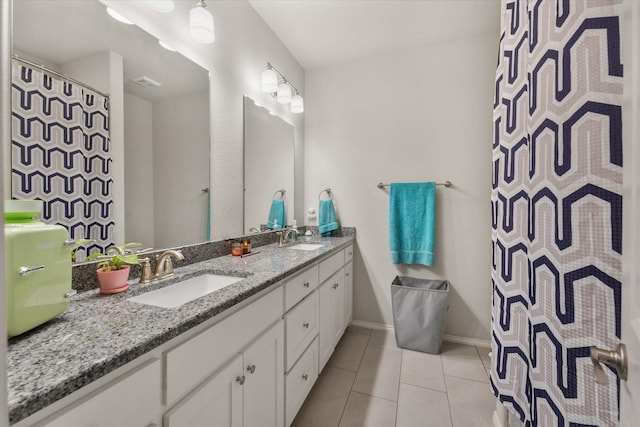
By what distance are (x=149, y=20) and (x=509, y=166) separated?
1667mm

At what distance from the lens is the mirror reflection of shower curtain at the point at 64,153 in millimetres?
861

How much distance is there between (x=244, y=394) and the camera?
3.20ft

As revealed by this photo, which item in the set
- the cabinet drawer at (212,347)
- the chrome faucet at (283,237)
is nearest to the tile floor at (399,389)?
the cabinet drawer at (212,347)

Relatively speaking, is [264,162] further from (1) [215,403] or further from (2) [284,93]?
(1) [215,403]

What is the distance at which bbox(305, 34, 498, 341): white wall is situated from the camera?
223 cm

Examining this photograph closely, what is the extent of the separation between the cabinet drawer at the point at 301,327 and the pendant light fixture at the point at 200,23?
1.41 meters

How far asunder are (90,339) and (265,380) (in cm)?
67

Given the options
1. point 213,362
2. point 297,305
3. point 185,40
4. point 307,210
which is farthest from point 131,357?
point 307,210

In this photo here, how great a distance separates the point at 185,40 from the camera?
56.0 inches

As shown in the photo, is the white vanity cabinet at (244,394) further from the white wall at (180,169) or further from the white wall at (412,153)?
the white wall at (412,153)

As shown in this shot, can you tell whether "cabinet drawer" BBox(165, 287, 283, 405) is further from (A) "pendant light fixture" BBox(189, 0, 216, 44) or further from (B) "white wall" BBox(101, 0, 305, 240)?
(A) "pendant light fixture" BBox(189, 0, 216, 44)

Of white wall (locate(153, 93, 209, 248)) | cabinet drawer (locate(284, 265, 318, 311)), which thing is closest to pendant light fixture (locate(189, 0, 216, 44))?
white wall (locate(153, 93, 209, 248))

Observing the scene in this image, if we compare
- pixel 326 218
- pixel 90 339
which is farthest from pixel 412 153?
pixel 90 339

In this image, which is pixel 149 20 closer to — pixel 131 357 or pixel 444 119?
pixel 131 357
